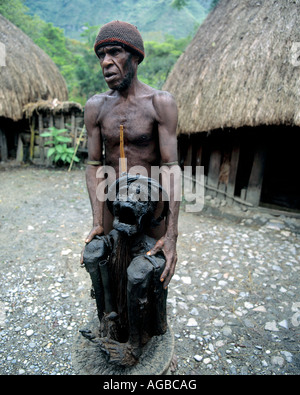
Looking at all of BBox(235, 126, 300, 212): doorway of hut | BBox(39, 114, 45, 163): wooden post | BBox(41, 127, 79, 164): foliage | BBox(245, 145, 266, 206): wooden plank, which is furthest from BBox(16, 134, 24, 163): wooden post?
BBox(245, 145, 266, 206): wooden plank

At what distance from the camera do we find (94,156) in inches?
75.0

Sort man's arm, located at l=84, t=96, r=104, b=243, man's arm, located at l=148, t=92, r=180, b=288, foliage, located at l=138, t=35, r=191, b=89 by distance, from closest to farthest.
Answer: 1. man's arm, located at l=148, t=92, r=180, b=288
2. man's arm, located at l=84, t=96, r=104, b=243
3. foliage, located at l=138, t=35, r=191, b=89

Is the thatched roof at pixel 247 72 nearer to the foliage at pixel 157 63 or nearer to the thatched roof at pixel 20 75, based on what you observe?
the thatched roof at pixel 20 75

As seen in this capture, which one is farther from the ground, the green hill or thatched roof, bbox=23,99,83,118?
the green hill

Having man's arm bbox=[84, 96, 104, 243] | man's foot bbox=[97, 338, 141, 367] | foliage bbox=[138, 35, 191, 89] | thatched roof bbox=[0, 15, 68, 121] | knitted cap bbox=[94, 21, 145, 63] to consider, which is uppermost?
foliage bbox=[138, 35, 191, 89]

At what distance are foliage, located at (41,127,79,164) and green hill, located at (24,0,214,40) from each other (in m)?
25.7

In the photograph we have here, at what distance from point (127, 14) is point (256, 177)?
35.8 metres

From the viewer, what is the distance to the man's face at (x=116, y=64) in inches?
60.0

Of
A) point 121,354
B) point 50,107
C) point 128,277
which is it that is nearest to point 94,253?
point 128,277

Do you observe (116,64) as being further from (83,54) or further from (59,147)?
(83,54)

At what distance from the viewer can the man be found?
1.53 m

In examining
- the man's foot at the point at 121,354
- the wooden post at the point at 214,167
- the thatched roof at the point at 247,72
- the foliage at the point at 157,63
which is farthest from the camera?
the foliage at the point at 157,63

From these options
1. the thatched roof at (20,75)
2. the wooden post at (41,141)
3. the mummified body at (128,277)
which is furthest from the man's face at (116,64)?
the wooden post at (41,141)

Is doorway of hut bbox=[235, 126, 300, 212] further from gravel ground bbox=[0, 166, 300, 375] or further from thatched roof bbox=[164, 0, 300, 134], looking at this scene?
gravel ground bbox=[0, 166, 300, 375]
